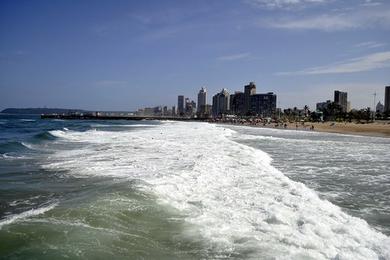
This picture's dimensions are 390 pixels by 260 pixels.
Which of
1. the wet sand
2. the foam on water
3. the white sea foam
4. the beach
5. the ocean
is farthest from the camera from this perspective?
the beach

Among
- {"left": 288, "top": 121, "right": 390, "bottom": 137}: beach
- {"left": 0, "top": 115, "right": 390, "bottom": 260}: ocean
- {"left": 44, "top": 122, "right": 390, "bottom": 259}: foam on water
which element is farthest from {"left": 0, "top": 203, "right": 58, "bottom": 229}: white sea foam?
{"left": 288, "top": 121, "right": 390, "bottom": 137}: beach

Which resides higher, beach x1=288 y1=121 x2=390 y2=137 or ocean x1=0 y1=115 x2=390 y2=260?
ocean x1=0 y1=115 x2=390 y2=260

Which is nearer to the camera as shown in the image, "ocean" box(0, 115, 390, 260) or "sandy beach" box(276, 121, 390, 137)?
"ocean" box(0, 115, 390, 260)

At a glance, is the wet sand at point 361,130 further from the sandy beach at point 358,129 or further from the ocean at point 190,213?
the ocean at point 190,213

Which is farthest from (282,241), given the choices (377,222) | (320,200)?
(320,200)

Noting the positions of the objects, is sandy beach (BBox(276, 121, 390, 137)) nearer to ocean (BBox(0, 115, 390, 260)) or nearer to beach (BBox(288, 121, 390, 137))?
beach (BBox(288, 121, 390, 137))

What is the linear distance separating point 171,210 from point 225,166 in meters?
7.16

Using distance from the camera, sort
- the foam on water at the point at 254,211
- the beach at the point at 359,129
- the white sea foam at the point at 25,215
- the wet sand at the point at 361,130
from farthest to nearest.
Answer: the beach at the point at 359,129 → the wet sand at the point at 361,130 → the white sea foam at the point at 25,215 → the foam on water at the point at 254,211

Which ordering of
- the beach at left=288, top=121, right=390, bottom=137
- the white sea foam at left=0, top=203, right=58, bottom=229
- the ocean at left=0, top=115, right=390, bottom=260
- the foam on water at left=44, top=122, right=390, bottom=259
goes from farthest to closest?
the beach at left=288, top=121, right=390, bottom=137 < the white sea foam at left=0, top=203, right=58, bottom=229 < the foam on water at left=44, top=122, right=390, bottom=259 < the ocean at left=0, top=115, right=390, bottom=260

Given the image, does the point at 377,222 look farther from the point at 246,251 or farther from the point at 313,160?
the point at 313,160

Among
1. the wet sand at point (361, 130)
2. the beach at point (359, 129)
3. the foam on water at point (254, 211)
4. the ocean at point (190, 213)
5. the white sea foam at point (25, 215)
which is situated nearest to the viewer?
the ocean at point (190, 213)

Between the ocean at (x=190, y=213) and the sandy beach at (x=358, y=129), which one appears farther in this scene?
the sandy beach at (x=358, y=129)

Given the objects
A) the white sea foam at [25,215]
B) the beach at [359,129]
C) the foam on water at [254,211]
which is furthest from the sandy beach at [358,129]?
the white sea foam at [25,215]

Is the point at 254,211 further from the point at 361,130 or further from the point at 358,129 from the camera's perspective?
the point at 358,129
